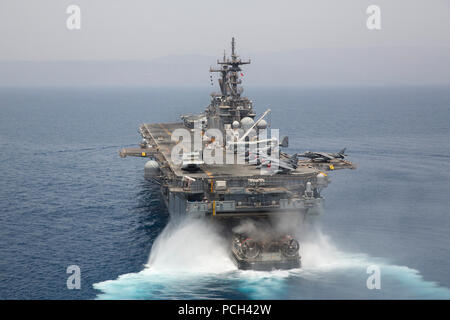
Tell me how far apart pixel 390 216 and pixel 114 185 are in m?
28.1

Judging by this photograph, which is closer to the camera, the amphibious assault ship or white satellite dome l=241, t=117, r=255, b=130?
the amphibious assault ship

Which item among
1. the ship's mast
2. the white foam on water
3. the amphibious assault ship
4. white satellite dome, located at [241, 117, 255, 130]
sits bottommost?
the white foam on water

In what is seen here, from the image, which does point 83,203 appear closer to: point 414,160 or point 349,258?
point 349,258

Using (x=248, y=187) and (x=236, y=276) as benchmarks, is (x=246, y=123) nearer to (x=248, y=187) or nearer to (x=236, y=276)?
(x=248, y=187)

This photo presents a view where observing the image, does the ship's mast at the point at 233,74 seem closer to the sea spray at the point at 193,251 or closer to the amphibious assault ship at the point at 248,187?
the amphibious assault ship at the point at 248,187

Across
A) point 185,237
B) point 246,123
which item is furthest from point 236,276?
point 246,123

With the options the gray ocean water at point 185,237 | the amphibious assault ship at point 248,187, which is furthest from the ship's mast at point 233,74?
the gray ocean water at point 185,237

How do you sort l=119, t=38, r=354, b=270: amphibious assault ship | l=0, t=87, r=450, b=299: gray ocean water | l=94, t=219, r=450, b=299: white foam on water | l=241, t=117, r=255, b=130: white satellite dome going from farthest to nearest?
l=241, t=117, r=255, b=130: white satellite dome < l=119, t=38, r=354, b=270: amphibious assault ship < l=0, t=87, r=450, b=299: gray ocean water < l=94, t=219, r=450, b=299: white foam on water

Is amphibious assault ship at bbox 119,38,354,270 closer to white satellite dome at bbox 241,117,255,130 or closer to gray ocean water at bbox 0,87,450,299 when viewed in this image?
white satellite dome at bbox 241,117,255,130

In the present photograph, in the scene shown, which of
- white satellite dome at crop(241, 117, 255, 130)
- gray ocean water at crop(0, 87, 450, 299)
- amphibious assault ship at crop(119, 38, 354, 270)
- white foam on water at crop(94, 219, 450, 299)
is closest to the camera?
white foam on water at crop(94, 219, 450, 299)

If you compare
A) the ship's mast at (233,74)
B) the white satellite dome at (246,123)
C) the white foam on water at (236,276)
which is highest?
the ship's mast at (233,74)

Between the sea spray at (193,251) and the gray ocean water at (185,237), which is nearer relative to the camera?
the gray ocean water at (185,237)

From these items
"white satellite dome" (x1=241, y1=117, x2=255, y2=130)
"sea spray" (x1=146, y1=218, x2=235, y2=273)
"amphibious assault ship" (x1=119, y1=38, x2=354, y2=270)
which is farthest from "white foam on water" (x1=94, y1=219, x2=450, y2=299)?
"white satellite dome" (x1=241, y1=117, x2=255, y2=130)
